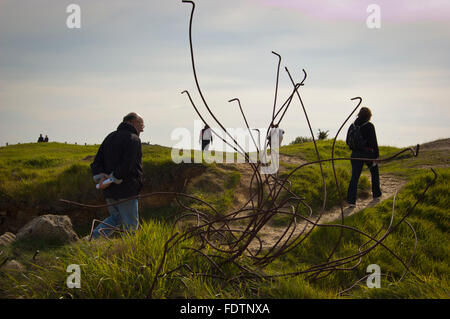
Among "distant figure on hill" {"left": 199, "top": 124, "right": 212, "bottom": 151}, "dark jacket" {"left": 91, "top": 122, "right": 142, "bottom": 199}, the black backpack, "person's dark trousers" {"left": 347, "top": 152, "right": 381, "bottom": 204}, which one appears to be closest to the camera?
"dark jacket" {"left": 91, "top": 122, "right": 142, "bottom": 199}

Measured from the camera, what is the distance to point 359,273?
5.88 m

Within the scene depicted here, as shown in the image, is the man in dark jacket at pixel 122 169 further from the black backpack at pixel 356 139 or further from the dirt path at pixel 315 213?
the black backpack at pixel 356 139

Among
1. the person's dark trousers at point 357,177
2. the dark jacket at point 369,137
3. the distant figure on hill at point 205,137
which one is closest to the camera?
the dark jacket at point 369,137

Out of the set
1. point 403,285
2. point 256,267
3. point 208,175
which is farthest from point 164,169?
point 403,285

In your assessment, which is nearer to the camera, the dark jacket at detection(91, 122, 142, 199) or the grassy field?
the grassy field

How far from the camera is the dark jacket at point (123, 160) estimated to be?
18.3 ft

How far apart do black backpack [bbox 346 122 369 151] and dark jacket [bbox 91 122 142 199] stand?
184 inches

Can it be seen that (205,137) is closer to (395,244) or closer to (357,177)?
(357,177)

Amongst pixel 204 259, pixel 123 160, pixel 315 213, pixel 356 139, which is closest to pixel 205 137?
pixel 315 213

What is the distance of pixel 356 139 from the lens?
25.4 feet

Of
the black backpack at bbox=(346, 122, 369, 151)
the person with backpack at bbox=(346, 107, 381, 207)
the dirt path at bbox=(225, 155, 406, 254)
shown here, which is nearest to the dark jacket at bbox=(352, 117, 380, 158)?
the person with backpack at bbox=(346, 107, 381, 207)

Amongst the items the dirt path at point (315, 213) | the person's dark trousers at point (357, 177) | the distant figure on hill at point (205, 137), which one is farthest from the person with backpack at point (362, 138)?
the distant figure on hill at point (205, 137)

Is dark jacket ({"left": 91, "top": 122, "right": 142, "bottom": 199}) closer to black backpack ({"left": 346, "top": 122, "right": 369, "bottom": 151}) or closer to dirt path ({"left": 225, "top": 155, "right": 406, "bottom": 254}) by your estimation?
dirt path ({"left": 225, "top": 155, "right": 406, "bottom": 254})

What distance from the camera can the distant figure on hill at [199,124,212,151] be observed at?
46.2 feet
